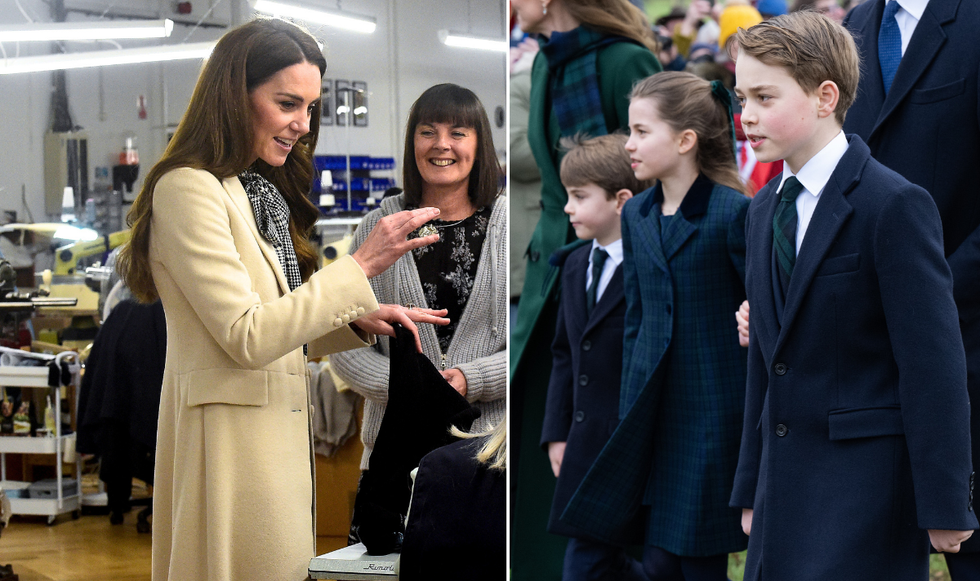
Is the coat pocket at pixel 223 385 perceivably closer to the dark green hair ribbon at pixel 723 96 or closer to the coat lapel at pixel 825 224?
the coat lapel at pixel 825 224

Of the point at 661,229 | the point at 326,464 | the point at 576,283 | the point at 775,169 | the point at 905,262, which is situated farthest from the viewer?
the point at 775,169

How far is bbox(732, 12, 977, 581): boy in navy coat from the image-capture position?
147cm

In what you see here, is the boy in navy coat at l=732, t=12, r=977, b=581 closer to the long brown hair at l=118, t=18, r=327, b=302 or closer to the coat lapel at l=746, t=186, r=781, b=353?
the coat lapel at l=746, t=186, r=781, b=353

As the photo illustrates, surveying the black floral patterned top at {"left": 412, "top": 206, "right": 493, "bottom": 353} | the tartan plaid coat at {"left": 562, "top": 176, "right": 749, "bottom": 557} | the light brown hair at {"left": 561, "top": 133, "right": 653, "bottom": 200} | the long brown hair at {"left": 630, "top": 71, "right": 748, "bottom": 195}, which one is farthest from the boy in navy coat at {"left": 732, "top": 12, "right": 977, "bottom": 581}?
the light brown hair at {"left": 561, "top": 133, "right": 653, "bottom": 200}

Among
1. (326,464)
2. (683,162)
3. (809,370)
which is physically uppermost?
(683,162)

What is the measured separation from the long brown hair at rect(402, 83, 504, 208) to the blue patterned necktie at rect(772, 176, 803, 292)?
507 mm

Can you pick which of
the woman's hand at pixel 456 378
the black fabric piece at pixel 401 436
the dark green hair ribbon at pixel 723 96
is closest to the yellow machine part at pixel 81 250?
the black fabric piece at pixel 401 436

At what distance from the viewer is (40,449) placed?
1.69 m

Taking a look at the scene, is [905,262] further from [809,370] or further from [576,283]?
[576,283]

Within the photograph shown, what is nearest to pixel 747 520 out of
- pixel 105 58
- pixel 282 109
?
pixel 282 109

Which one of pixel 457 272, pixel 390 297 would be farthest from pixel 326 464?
pixel 457 272

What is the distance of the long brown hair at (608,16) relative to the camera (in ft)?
7.48

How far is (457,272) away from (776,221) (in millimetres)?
584

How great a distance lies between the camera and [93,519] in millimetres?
1666
